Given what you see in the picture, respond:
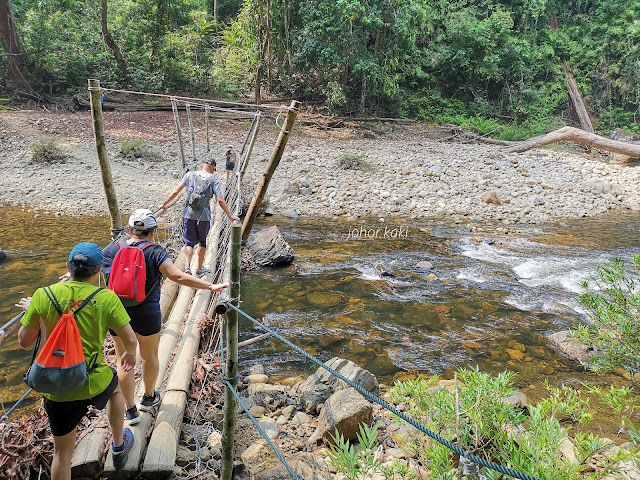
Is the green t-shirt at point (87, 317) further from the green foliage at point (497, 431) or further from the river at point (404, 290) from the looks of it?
the river at point (404, 290)

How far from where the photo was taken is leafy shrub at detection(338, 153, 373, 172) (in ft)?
33.9

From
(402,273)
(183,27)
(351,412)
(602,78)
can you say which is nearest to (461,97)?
(602,78)

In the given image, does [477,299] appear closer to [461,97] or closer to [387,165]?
[387,165]

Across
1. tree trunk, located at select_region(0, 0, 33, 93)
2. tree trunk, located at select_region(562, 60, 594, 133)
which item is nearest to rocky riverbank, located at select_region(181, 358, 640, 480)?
tree trunk, located at select_region(0, 0, 33, 93)

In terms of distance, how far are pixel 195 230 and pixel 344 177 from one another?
6330mm

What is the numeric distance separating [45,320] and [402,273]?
463cm

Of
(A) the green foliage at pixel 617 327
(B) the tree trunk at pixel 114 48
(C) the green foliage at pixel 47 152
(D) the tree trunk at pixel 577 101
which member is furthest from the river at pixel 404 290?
(D) the tree trunk at pixel 577 101

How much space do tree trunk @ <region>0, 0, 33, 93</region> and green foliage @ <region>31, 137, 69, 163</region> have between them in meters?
4.12

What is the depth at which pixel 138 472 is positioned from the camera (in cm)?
187


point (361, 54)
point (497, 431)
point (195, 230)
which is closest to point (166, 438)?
point (497, 431)

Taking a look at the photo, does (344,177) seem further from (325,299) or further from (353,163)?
(325,299)

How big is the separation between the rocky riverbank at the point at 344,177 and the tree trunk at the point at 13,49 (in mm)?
1836

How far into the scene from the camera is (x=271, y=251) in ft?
18.5

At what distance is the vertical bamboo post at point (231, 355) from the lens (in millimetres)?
1859
